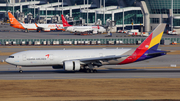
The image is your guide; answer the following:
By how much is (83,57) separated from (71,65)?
3.14m

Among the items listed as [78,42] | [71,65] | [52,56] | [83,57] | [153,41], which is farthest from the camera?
[78,42]

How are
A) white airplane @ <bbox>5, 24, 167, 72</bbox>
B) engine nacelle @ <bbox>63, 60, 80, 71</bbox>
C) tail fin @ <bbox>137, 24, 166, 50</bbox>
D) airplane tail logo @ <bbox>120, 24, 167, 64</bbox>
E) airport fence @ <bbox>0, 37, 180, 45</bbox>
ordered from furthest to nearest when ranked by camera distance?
airport fence @ <bbox>0, 37, 180, 45</bbox> → tail fin @ <bbox>137, 24, 166, 50</bbox> → airplane tail logo @ <bbox>120, 24, 167, 64</bbox> → white airplane @ <bbox>5, 24, 167, 72</bbox> → engine nacelle @ <bbox>63, 60, 80, 71</bbox>

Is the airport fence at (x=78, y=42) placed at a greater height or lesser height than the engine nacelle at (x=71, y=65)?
greater

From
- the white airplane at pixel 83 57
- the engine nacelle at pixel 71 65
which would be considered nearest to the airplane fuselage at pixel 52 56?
the white airplane at pixel 83 57

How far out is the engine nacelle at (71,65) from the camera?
45.8 m

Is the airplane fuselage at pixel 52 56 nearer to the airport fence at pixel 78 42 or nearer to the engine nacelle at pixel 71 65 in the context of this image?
the engine nacelle at pixel 71 65

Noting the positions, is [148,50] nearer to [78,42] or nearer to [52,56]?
[52,56]

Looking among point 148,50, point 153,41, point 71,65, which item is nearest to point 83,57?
point 71,65

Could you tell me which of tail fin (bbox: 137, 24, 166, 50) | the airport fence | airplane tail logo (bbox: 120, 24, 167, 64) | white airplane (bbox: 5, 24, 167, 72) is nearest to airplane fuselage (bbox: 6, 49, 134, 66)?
Result: white airplane (bbox: 5, 24, 167, 72)

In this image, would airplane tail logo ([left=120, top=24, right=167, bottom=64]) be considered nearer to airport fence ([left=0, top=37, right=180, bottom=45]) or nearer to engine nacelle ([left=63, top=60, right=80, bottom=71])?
engine nacelle ([left=63, top=60, right=80, bottom=71])

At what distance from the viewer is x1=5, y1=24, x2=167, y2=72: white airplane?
4691cm

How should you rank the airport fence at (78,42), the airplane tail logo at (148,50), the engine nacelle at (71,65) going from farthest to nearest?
the airport fence at (78,42), the airplane tail logo at (148,50), the engine nacelle at (71,65)

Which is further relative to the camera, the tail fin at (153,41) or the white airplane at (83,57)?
the tail fin at (153,41)

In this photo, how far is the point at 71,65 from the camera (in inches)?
1805
